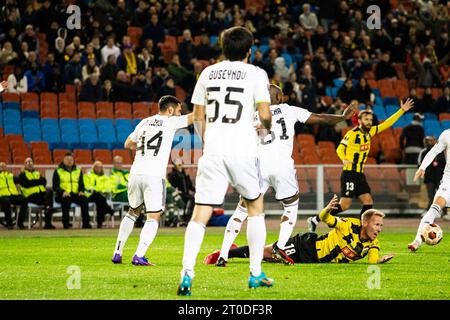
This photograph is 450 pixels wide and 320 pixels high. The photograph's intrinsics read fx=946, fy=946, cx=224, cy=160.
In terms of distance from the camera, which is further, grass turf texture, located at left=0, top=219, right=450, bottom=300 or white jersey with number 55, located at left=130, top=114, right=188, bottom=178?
white jersey with number 55, located at left=130, top=114, right=188, bottom=178

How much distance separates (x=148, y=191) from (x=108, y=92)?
45.7 feet

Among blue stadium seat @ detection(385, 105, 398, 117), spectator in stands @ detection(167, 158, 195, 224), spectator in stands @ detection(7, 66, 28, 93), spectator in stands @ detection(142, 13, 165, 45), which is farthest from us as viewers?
blue stadium seat @ detection(385, 105, 398, 117)

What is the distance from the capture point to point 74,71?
26.3 m

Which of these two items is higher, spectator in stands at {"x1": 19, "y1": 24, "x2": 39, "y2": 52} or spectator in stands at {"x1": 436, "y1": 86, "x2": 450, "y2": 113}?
spectator in stands at {"x1": 19, "y1": 24, "x2": 39, "y2": 52}

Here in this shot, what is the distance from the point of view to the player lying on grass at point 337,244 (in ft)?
39.2

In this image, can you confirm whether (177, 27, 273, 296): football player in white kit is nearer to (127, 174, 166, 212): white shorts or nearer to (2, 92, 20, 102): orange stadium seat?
(127, 174, 166, 212): white shorts

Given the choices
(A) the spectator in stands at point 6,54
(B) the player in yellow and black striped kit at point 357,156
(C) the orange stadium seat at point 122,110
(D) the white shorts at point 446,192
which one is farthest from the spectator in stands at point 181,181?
(D) the white shorts at point 446,192

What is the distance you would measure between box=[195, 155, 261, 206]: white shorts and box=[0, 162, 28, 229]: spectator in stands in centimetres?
1430

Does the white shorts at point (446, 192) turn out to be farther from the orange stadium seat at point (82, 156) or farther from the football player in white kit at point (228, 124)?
the orange stadium seat at point (82, 156)

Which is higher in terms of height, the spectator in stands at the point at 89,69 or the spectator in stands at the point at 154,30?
the spectator in stands at the point at 154,30

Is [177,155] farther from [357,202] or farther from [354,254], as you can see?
[354,254]

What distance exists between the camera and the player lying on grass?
12.0m

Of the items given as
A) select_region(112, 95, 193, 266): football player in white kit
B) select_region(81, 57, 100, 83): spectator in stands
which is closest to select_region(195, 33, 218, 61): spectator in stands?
select_region(81, 57, 100, 83): spectator in stands

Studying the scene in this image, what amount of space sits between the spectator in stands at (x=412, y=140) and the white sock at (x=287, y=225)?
13.7m
